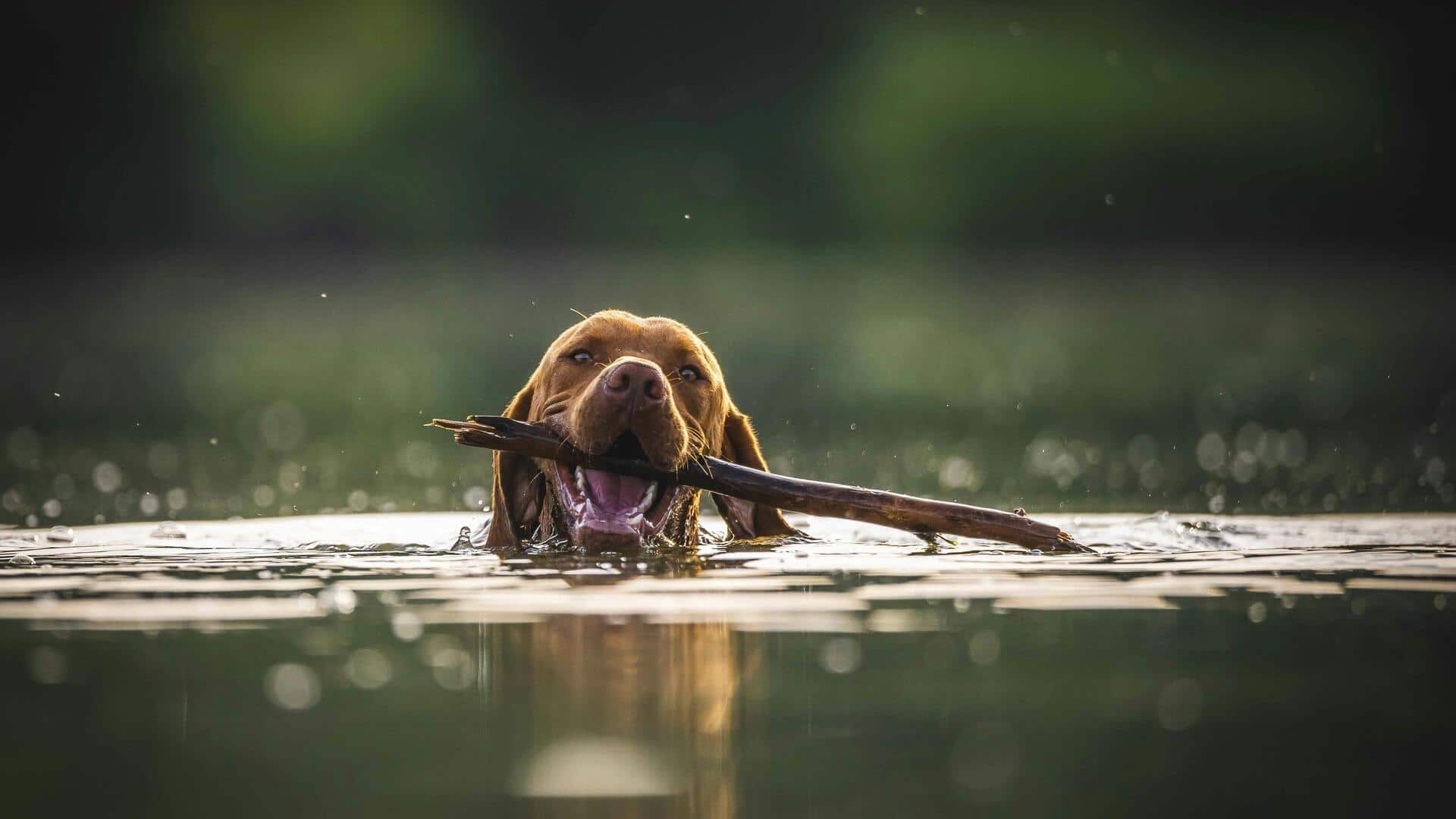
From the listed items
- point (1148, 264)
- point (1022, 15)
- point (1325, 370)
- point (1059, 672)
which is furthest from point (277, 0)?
point (1059, 672)

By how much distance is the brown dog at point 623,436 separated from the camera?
6.35m

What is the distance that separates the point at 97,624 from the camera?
4.70 meters

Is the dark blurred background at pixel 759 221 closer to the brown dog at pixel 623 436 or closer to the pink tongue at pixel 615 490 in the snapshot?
the brown dog at pixel 623 436

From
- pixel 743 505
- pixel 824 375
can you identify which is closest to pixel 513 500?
pixel 743 505

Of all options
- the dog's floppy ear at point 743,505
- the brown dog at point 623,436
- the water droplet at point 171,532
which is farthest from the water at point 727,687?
the water droplet at point 171,532

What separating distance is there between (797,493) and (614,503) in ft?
2.56

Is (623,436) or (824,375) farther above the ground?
(824,375)

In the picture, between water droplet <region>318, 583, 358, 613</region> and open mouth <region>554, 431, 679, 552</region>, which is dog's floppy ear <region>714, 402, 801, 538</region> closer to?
open mouth <region>554, 431, 679, 552</region>

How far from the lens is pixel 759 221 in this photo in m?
30.7

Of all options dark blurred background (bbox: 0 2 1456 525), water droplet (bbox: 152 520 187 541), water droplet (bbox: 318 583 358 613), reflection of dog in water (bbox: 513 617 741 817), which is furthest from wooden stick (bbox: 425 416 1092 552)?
dark blurred background (bbox: 0 2 1456 525)

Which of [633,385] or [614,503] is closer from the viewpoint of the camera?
[633,385]

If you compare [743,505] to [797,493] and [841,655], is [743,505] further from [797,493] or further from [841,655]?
[841,655]

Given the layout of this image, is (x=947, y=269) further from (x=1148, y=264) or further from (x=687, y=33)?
(x=687, y=33)

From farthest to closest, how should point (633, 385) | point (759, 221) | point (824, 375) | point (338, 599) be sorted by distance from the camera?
point (759, 221) → point (824, 375) → point (633, 385) → point (338, 599)
